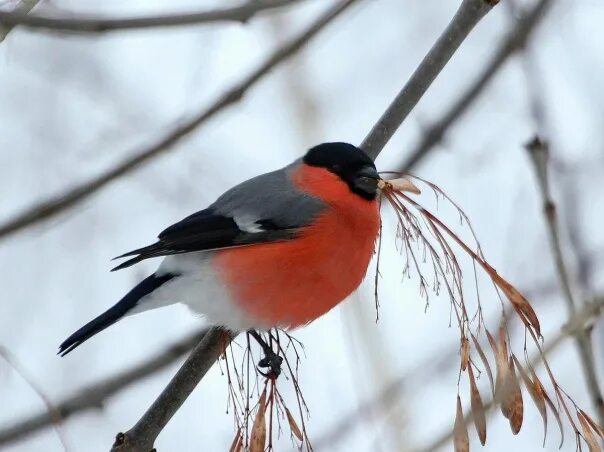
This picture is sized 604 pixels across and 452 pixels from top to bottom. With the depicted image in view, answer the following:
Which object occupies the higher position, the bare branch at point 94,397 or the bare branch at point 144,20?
the bare branch at point 144,20

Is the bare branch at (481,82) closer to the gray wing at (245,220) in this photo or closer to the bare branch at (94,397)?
the gray wing at (245,220)

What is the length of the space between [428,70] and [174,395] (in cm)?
100

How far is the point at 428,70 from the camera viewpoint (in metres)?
2.26

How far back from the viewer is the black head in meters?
2.47

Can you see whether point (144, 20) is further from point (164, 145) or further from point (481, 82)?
point (481, 82)

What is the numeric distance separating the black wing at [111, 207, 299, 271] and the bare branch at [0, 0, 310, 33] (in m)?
0.89

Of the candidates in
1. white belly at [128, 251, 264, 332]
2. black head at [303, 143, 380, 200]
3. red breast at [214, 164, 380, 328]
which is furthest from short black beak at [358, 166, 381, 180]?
white belly at [128, 251, 264, 332]

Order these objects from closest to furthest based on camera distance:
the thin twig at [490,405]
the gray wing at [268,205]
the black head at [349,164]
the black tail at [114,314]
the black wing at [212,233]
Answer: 1. the thin twig at [490,405]
2. the black tail at [114,314]
3. the black head at [349,164]
4. the black wing at [212,233]
5. the gray wing at [268,205]

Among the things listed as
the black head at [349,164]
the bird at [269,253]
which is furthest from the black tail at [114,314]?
the black head at [349,164]

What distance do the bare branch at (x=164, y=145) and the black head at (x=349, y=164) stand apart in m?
0.52

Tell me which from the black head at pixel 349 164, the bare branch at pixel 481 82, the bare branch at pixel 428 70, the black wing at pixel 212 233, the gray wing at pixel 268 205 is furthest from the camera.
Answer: the gray wing at pixel 268 205

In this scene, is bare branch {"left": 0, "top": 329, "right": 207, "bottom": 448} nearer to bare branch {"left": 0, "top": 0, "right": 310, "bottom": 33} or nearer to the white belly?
the white belly

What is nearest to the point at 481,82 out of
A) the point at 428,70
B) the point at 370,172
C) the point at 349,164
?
the point at 428,70

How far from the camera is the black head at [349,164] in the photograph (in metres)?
2.47
